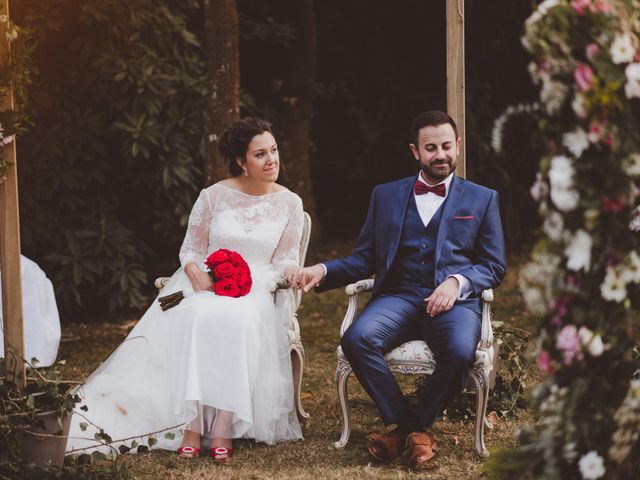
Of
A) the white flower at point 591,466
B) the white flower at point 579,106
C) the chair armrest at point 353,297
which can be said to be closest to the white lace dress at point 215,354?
the chair armrest at point 353,297

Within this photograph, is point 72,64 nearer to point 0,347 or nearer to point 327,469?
point 0,347

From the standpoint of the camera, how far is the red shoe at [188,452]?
4281 millimetres

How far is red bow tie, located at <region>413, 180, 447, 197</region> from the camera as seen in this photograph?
4484 millimetres

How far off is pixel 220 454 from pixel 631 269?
2.30 meters

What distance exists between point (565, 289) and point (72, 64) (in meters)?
5.97

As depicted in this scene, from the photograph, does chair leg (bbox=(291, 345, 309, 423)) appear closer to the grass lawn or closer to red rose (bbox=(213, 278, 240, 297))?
the grass lawn

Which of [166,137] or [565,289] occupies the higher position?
[166,137]

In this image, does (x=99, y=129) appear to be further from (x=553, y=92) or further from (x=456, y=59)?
(x=553, y=92)

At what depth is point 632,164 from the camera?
2.60 metres

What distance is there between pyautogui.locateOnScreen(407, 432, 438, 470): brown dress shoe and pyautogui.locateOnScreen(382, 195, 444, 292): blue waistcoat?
751mm

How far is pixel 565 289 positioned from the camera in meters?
2.68

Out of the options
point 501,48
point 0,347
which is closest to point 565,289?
point 0,347

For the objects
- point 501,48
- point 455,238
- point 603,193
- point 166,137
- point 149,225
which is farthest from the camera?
point 501,48

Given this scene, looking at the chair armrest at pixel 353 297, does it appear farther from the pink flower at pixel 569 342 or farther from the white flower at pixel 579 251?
the white flower at pixel 579 251
